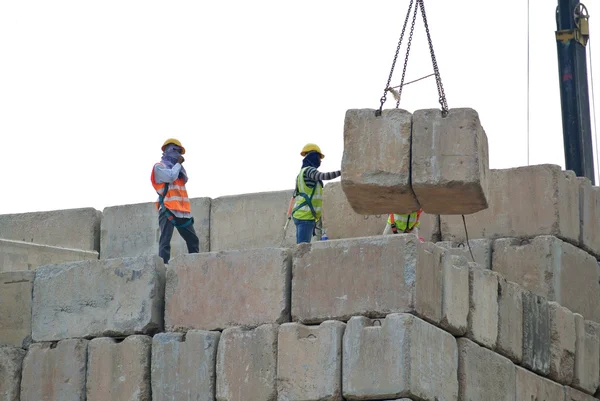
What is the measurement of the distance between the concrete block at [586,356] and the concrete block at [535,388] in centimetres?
42

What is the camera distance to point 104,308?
15.0 m

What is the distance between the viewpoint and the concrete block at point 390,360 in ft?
44.0

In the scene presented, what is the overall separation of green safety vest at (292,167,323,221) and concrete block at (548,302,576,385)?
2623mm

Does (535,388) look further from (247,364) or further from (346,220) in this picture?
(346,220)

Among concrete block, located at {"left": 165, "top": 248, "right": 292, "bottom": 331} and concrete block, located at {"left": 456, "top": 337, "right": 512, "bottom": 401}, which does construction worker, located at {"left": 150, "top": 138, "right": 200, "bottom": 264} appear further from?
concrete block, located at {"left": 456, "top": 337, "right": 512, "bottom": 401}

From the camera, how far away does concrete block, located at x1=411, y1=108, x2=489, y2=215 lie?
14.5 meters

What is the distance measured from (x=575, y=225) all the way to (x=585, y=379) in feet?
5.97

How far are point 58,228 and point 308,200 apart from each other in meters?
4.51

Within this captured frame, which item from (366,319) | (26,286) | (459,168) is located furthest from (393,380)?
(26,286)

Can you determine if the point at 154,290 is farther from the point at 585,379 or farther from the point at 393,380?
the point at 585,379

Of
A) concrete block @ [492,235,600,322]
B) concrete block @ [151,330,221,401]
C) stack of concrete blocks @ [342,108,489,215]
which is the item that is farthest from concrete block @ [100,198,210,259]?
stack of concrete blocks @ [342,108,489,215]

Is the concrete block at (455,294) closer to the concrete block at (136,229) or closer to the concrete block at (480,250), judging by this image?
the concrete block at (480,250)

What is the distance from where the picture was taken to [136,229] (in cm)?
2000

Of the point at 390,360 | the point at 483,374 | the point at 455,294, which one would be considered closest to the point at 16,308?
the point at 390,360
